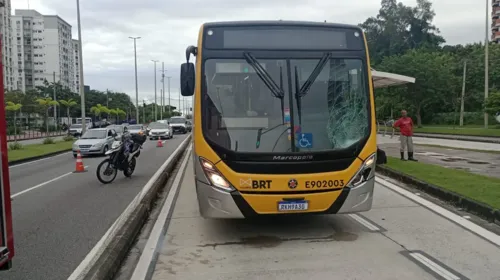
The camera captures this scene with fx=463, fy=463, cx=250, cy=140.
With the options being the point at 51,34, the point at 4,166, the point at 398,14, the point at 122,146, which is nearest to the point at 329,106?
the point at 4,166

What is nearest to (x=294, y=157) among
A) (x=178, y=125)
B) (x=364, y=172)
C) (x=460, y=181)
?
(x=364, y=172)

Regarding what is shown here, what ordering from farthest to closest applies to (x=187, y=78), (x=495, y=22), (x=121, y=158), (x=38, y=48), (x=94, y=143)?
(x=38, y=48), (x=495, y=22), (x=94, y=143), (x=121, y=158), (x=187, y=78)

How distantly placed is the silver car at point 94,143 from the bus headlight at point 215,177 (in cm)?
1752

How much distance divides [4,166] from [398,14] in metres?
93.4

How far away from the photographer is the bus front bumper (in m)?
5.98

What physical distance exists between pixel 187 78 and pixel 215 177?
151cm

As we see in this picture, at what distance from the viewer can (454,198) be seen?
845 cm

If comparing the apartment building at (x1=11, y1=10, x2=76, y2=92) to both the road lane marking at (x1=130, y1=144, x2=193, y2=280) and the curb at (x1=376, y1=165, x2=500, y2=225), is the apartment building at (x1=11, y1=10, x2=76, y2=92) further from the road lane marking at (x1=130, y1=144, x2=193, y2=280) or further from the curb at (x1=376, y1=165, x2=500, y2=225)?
the curb at (x1=376, y1=165, x2=500, y2=225)

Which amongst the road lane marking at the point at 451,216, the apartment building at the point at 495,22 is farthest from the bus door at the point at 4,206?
the apartment building at the point at 495,22

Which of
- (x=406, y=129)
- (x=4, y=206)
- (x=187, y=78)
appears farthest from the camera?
(x=406, y=129)

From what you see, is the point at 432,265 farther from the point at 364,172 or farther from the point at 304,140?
the point at 304,140

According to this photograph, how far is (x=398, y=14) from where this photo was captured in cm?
8875

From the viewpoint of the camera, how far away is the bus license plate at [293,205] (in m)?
5.99

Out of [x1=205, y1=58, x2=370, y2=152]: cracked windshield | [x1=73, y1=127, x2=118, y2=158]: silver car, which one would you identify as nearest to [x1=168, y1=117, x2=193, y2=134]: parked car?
[x1=73, y1=127, x2=118, y2=158]: silver car
